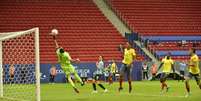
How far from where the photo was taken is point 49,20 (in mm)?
46625

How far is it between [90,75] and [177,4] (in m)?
14.1

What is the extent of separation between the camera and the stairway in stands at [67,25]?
1772 inches

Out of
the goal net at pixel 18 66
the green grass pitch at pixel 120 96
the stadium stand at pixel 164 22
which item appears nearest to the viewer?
the green grass pitch at pixel 120 96

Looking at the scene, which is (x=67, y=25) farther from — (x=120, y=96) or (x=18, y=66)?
(x=120, y=96)

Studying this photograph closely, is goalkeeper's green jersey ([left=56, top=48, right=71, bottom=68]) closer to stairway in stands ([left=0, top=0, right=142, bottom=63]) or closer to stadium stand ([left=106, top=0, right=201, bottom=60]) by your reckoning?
stairway in stands ([left=0, top=0, right=142, bottom=63])

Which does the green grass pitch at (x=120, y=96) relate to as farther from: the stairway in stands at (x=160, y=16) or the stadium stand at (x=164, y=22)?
the stairway in stands at (x=160, y=16)

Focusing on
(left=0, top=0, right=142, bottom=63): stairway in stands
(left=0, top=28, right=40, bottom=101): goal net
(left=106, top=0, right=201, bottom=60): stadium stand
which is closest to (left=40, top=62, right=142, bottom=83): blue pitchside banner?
(left=0, top=0, right=142, bottom=63): stairway in stands

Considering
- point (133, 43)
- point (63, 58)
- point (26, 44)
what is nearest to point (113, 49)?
point (133, 43)

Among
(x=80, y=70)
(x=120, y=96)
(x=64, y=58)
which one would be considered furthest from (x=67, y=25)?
(x=120, y=96)

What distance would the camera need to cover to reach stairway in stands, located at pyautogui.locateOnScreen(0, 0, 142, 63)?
45.0 m

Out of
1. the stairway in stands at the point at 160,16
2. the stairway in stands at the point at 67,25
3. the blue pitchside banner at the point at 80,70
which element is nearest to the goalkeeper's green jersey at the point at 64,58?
the blue pitchside banner at the point at 80,70

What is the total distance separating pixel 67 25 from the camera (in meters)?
46.9

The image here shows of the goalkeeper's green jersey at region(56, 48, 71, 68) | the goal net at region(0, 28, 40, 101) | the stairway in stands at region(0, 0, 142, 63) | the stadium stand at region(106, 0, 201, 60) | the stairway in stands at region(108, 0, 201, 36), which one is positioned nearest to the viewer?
the goalkeeper's green jersey at region(56, 48, 71, 68)

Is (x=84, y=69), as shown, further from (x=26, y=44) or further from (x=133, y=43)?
(x=26, y=44)
